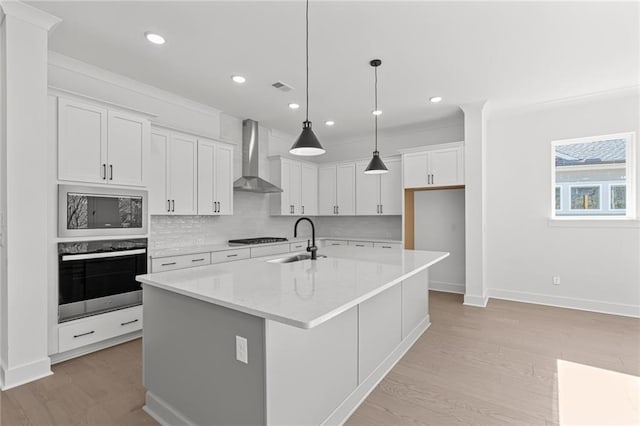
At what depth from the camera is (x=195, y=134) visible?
4113mm

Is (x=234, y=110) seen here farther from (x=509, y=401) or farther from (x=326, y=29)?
(x=509, y=401)

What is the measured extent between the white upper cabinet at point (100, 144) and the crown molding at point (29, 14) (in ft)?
1.86

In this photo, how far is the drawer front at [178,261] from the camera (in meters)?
3.44

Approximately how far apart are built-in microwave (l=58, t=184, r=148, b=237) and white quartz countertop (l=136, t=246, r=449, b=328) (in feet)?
4.14

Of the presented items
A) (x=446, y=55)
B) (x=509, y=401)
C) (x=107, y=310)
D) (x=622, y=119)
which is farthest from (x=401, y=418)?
(x=622, y=119)

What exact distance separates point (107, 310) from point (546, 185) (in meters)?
5.63

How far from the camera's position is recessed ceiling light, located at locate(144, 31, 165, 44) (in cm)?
270

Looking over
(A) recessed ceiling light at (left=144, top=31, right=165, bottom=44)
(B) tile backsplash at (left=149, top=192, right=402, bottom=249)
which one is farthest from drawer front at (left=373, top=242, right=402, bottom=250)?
(A) recessed ceiling light at (left=144, top=31, right=165, bottom=44)

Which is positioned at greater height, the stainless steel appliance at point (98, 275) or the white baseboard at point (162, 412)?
the stainless steel appliance at point (98, 275)

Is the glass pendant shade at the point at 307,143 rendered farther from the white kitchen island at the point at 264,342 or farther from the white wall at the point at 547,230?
the white wall at the point at 547,230

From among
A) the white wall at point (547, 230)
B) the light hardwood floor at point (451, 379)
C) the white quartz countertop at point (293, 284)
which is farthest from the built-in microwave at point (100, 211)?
the white wall at point (547, 230)

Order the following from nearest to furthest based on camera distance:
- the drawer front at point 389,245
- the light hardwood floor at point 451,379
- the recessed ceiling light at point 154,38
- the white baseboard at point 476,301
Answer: the light hardwood floor at point 451,379, the recessed ceiling light at point 154,38, the white baseboard at point 476,301, the drawer front at point 389,245

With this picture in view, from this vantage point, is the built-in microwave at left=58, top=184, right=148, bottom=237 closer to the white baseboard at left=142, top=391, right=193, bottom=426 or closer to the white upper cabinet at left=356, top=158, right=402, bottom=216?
the white baseboard at left=142, top=391, right=193, bottom=426

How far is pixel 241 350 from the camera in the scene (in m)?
1.58
